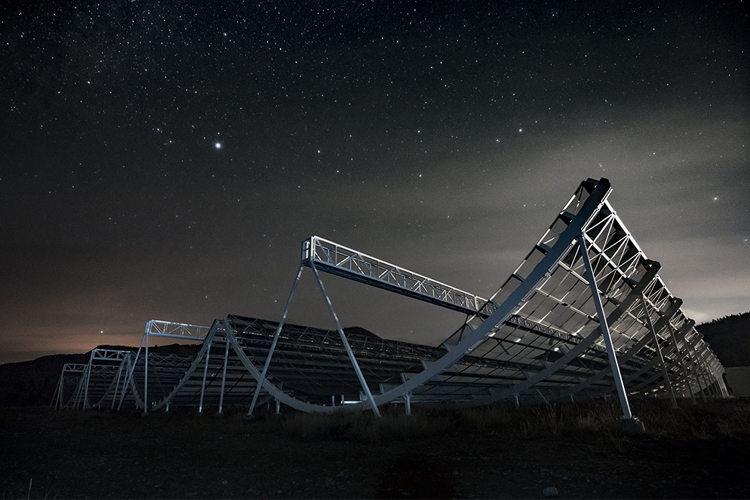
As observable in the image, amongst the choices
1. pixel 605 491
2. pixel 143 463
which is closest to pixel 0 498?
pixel 143 463

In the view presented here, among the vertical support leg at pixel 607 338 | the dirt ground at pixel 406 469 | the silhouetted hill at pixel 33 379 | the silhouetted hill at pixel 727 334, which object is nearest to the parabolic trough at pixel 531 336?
the vertical support leg at pixel 607 338

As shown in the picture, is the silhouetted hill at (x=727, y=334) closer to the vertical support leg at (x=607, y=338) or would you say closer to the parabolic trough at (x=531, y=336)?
the parabolic trough at (x=531, y=336)

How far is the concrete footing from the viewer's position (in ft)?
30.0

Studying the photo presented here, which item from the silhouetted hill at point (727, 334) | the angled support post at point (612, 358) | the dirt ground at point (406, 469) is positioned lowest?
the dirt ground at point (406, 469)

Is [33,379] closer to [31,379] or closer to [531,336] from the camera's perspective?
[31,379]

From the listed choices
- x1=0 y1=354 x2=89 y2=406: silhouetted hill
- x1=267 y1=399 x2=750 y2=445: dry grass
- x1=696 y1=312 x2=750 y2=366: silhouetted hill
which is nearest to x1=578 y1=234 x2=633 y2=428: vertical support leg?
x1=267 y1=399 x2=750 y2=445: dry grass

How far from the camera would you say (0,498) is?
699cm

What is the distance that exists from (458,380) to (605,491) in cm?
998

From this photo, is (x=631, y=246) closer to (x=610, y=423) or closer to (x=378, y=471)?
(x=610, y=423)

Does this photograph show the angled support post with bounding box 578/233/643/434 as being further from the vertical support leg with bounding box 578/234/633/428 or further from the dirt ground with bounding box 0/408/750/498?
the dirt ground with bounding box 0/408/750/498

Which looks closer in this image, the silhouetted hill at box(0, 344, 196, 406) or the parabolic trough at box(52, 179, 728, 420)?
the parabolic trough at box(52, 179, 728, 420)

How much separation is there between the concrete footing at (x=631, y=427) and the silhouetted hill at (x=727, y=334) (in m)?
97.9

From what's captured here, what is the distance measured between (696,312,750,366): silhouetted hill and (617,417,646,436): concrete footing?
97.9 metres

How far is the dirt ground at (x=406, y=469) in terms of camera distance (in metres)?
6.09
